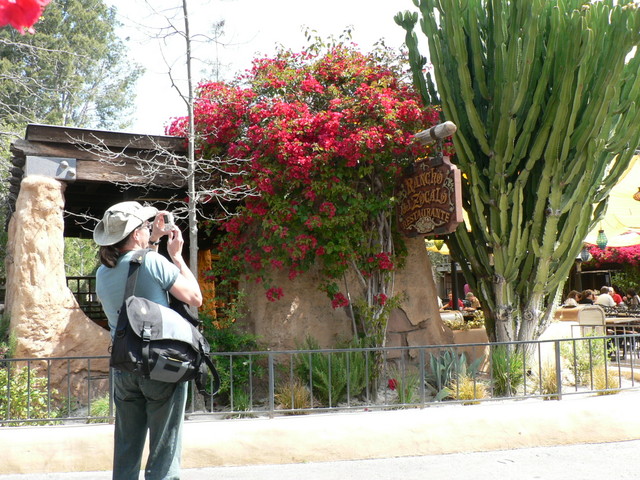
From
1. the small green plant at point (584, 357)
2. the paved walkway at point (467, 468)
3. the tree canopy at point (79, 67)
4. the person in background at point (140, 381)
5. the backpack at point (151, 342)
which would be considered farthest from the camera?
the tree canopy at point (79, 67)

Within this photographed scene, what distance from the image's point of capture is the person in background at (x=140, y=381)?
119 inches

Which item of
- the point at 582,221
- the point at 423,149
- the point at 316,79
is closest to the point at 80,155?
the point at 316,79

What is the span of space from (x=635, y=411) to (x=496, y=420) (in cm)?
131

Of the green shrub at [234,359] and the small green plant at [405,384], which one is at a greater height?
the green shrub at [234,359]

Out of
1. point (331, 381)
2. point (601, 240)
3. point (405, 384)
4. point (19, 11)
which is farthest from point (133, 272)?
point (601, 240)

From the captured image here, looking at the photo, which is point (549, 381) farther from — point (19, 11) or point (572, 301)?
point (572, 301)

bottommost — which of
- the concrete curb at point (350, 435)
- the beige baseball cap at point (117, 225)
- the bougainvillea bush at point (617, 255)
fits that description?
the concrete curb at point (350, 435)

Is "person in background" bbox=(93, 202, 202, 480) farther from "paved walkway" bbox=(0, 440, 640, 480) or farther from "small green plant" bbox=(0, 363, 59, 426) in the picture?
"small green plant" bbox=(0, 363, 59, 426)

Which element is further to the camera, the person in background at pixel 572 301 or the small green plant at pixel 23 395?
the person in background at pixel 572 301

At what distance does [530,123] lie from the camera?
24.5ft

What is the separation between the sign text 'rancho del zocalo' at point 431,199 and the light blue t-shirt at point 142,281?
13.9 ft

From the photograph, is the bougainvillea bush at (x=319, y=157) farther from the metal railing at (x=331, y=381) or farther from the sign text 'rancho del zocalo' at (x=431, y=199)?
the metal railing at (x=331, y=381)

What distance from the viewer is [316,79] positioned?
7840 mm

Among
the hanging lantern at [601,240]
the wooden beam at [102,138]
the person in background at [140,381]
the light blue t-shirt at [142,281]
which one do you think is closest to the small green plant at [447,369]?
the wooden beam at [102,138]
